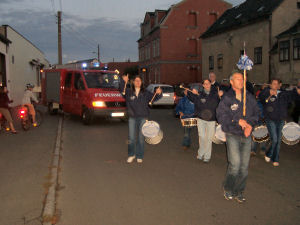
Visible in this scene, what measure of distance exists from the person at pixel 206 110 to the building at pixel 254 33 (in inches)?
793

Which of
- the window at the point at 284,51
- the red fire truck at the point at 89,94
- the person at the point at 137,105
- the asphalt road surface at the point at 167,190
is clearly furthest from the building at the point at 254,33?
the person at the point at 137,105

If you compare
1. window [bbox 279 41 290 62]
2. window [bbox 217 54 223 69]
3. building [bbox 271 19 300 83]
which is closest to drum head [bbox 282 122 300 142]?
building [bbox 271 19 300 83]

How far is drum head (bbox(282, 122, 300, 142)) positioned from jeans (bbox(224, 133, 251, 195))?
8.88 ft

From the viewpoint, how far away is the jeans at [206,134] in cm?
754

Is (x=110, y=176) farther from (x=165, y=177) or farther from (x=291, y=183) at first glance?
(x=291, y=183)

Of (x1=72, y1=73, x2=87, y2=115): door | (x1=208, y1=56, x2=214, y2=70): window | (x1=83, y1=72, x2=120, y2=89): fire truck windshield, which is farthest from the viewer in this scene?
(x1=208, y1=56, x2=214, y2=70): window

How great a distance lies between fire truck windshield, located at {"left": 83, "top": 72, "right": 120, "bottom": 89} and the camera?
15071mm

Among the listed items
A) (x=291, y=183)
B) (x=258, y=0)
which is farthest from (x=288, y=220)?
(x=258, y=0)

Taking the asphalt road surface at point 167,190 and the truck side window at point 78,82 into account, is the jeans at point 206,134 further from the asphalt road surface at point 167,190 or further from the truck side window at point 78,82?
the truck side window at point 78,82

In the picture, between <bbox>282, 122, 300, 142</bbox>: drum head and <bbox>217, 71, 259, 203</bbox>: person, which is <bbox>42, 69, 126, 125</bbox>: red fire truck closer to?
A: <bbox>282, 122, 300, 142</bbox>: drum head

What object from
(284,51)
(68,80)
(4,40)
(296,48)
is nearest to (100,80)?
(68,80)

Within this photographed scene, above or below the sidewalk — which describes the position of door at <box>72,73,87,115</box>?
above

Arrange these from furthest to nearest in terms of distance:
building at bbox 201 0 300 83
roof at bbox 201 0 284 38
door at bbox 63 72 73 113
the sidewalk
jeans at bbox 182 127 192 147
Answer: roof at bbox 201 0 284 38 < building at bbox 201 0 300 83 < door at bbox 63 72 73 113 < jeans at bbox 182 127 192 147 < the sidewalk

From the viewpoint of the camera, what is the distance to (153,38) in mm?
49125
